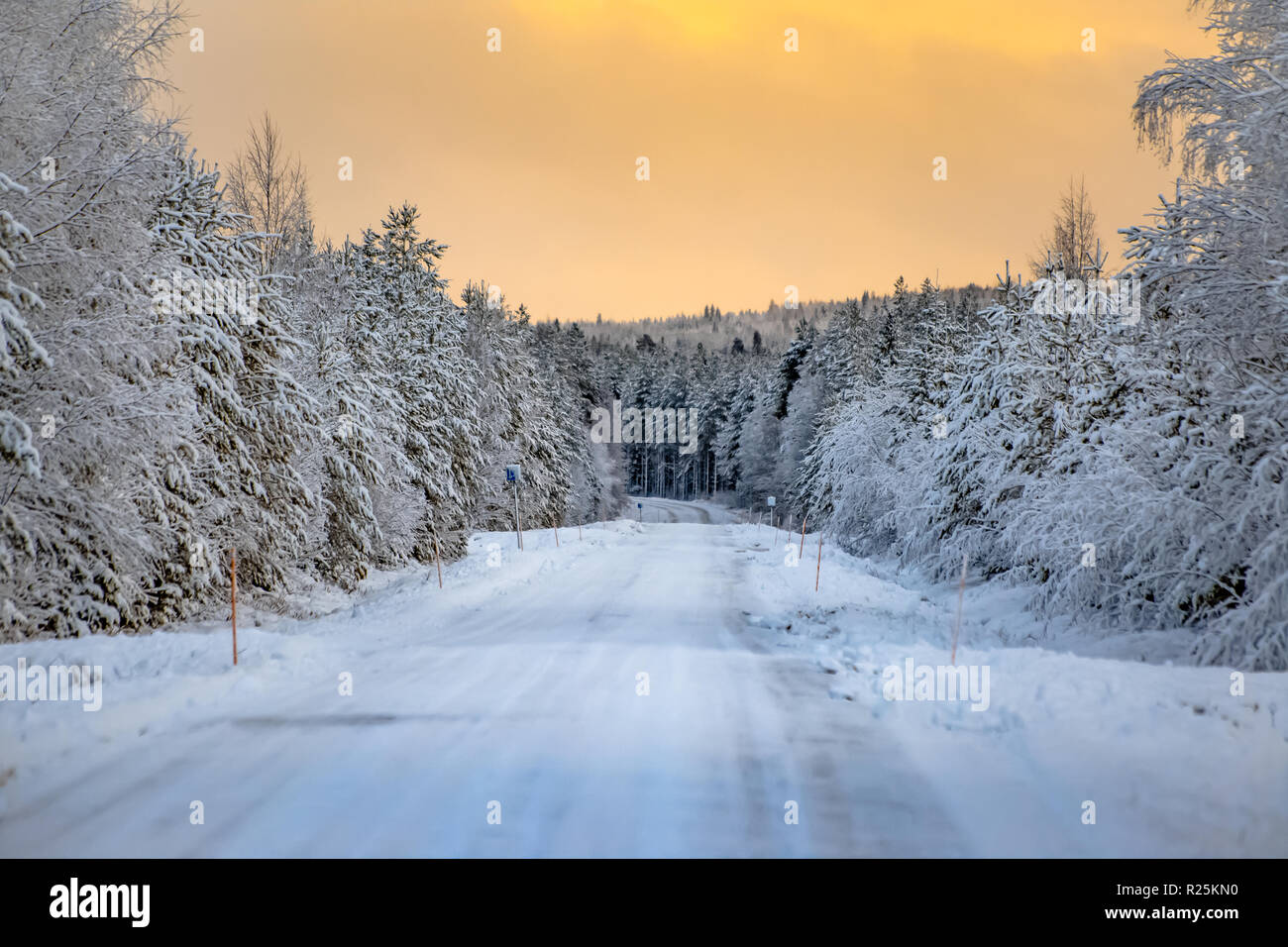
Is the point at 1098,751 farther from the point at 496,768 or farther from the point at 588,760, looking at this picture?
the point at 496,768

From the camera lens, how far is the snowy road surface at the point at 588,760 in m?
4.43

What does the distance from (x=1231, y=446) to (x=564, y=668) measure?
9.61 m

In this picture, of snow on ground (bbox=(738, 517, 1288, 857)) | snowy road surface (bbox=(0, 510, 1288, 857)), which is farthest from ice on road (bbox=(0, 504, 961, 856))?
snow on ground (bbox=(738, 517, 1288, 857))

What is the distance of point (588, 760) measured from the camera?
18.5 ft

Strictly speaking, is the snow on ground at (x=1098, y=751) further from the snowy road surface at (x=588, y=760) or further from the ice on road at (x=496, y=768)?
the ice on road at (x=496, y=768)

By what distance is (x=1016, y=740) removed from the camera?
6.03m

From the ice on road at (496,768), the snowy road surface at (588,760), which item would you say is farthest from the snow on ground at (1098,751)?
the ice on road at (496,768)

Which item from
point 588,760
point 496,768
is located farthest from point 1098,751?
point 496,768

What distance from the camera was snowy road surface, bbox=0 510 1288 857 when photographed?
4.43m

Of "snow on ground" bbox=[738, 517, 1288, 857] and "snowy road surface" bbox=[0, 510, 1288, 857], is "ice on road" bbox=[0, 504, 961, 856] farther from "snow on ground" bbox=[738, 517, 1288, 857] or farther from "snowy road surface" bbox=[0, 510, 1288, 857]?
"snow on ground" bbox=[738, 517, 1288, 857]

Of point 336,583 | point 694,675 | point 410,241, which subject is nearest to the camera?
point 694,675

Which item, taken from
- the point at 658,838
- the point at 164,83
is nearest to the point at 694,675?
the point at 658,838

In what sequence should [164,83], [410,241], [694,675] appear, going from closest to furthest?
1. [694,675]
2. [164,83]
3. [410,241]
